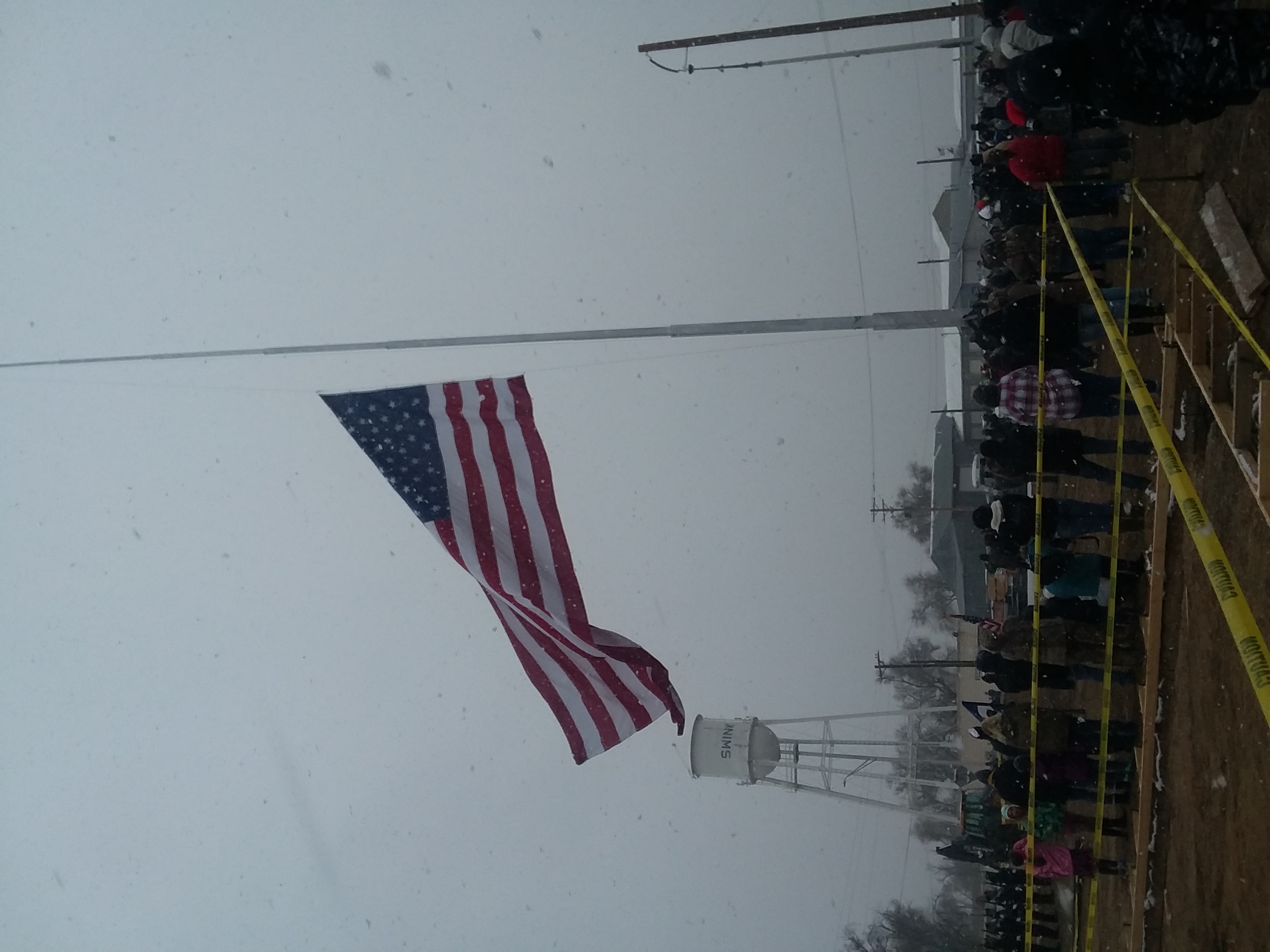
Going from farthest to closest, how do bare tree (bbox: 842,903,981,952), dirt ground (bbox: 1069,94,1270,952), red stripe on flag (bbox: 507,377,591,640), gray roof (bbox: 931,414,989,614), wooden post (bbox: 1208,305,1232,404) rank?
1. bare tree (bbox: 842,903,981,952)
2. gray roof (bbox: 931,414,989,614)
3. red stripe on flag (bbox: 507,377,591,640)
4. wooden post (bbox: 1208,305,1232,404)
5. dirt ground (bbox: 1069,94,1270,952)

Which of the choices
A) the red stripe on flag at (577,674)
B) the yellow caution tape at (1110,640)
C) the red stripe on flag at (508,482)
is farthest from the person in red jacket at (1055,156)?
the red stripe on flag at (577,674)

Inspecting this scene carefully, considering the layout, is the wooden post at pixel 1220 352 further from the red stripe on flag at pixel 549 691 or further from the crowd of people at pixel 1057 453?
the red stripe on flag at pixel 549 691

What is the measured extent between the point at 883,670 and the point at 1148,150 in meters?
43.0

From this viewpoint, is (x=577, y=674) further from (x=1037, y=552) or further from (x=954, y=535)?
(x=954, y=535)

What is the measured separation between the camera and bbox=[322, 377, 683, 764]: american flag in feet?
30.3

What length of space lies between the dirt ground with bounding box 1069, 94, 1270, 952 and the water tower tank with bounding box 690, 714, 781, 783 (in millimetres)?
10405

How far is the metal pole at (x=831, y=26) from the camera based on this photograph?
12.3 metres

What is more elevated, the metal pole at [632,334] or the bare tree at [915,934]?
the metal pole at [632,334]

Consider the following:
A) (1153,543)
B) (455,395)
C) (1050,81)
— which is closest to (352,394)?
(455,395)

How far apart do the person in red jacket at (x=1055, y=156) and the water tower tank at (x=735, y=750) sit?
13073 mm

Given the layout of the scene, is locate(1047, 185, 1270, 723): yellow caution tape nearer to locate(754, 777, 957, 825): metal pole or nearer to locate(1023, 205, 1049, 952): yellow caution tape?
locate(1023, 205, 1049, 952): yellow caution tape

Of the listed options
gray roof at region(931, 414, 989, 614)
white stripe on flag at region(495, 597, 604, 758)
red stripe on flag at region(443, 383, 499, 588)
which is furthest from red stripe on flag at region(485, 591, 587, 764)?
gray roof at region(931, 414, 989, 614)

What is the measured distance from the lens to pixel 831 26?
13.5 meters

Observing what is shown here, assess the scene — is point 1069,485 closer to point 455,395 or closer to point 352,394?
point 455,395
